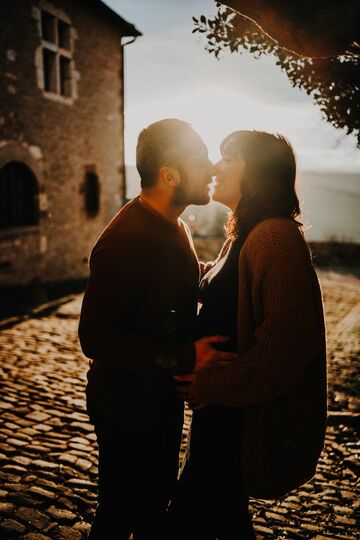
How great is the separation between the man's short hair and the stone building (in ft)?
31.2

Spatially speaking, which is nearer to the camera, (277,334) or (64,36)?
(277,334)

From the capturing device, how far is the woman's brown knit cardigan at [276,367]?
1.58 m

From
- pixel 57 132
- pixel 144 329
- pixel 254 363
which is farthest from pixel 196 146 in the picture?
pixel 57 132

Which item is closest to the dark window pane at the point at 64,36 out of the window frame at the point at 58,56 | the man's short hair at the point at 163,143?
the window frame at the point at 58,56

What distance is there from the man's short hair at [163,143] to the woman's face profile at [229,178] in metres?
0.18

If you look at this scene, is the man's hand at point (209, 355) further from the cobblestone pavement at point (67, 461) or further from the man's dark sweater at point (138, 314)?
the cobblestone pavement at point (67, 461)

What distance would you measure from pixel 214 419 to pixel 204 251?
Answer: 17321 millimetres

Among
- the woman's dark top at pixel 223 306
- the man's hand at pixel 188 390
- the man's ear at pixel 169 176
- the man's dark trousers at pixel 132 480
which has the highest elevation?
the man's ear at pixel 169 176

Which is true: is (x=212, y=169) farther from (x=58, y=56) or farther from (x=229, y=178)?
(x=58, y=56)

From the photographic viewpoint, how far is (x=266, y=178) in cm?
184

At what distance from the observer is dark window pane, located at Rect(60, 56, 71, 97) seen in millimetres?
12547

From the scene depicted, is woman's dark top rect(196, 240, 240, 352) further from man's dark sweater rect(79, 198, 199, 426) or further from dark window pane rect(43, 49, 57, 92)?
dark window pane rect(43, 49, 57, 92)

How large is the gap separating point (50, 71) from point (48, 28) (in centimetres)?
105

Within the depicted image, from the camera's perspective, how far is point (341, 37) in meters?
2.02
